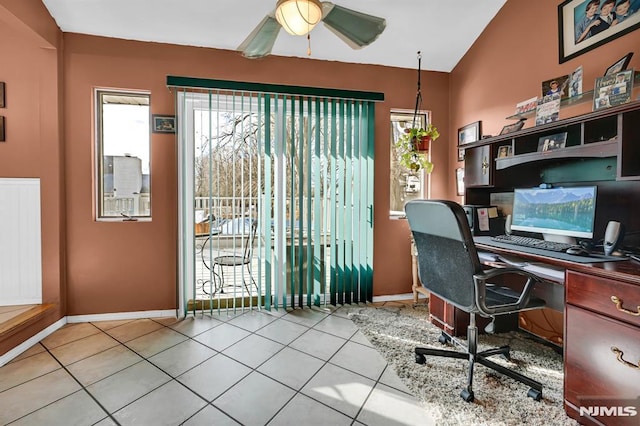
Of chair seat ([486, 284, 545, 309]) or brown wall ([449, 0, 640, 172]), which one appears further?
brown wall ([449, 0, 640, 172])

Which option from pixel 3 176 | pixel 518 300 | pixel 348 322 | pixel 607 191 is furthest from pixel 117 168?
pixel 607 191

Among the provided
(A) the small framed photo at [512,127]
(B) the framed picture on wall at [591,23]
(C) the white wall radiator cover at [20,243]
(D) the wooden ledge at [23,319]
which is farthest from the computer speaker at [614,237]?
(C) the white wall radiator cover at [20,243]

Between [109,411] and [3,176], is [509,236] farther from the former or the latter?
[3,176]

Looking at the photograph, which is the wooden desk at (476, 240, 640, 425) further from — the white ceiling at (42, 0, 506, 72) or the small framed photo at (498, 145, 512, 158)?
the white ceiling at (42, 0, 506, 72)

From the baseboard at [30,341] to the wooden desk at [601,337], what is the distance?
3.51 m

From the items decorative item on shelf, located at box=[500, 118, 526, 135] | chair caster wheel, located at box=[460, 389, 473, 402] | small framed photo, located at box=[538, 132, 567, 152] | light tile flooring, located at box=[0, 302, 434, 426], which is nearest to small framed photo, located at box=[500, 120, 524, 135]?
decorative item on shelf, located at box=[500, 118, 526, 135]

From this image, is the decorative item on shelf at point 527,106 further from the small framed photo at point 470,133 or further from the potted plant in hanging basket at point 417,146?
the potted plant in hanging basket at point 417,146

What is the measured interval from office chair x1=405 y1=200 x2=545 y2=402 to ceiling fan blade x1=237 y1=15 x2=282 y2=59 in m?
1.30

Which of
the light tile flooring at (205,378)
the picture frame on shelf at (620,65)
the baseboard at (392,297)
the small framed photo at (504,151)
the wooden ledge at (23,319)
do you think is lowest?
the light tile flooring at (205,378)

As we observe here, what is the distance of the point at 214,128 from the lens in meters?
2.96

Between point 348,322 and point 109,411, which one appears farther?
point 348,322

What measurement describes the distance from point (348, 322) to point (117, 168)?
8.46 feet

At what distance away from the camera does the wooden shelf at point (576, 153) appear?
1705 millimetres

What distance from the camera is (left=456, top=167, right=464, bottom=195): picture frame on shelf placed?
335cm
